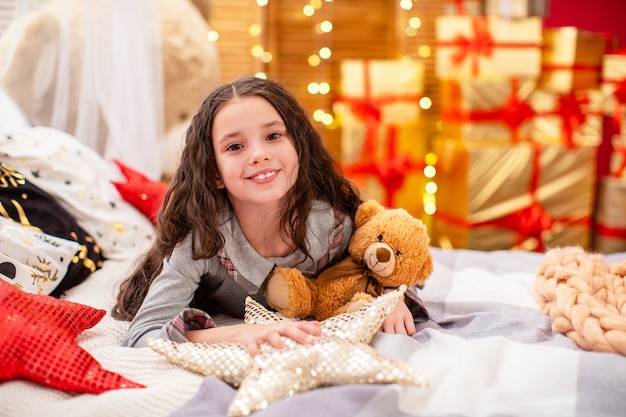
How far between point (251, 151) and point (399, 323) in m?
0.44

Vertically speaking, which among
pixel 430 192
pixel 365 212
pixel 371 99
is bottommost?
pixel 430 192

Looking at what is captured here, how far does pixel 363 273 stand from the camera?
124 centimetres

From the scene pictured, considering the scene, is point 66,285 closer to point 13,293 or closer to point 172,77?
point 13,293

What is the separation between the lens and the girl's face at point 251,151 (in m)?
1.11

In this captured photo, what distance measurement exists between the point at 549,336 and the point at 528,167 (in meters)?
1.76

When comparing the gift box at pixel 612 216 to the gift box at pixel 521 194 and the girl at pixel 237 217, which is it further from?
the girl at pixel 237 217

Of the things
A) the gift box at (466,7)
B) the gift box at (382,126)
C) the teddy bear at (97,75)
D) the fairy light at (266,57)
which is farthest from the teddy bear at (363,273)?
the fairy light at (266,57)

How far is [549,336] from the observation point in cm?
108

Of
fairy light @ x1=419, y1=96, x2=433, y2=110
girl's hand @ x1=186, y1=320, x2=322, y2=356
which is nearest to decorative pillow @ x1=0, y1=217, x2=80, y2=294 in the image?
girl's hand @ x1=186, y1=320, x2=322, y2=356

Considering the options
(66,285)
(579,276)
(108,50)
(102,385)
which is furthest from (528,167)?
(102,385)

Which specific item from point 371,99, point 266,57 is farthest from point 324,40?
point 371,99

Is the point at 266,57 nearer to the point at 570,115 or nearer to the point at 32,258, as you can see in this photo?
the point at 570,115

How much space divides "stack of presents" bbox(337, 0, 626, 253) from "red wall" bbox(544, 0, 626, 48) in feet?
0.75

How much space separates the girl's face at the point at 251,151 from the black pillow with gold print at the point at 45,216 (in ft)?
1.68
